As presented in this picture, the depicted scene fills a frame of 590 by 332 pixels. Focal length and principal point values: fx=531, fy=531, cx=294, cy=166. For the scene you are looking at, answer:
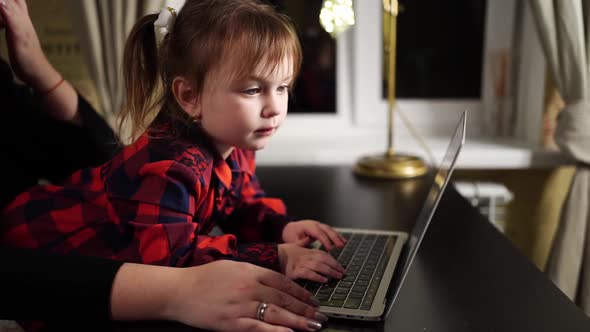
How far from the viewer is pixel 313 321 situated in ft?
2.12

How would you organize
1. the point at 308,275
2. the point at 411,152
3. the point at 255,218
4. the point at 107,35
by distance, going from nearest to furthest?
the point at 308,275
the point at 255,218
the point at 107,35
the point at 411,152

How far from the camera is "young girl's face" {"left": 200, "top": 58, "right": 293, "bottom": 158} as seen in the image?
0.84 m

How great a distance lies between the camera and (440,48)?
1.96m

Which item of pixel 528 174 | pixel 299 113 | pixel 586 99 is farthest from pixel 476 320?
pixel 299 113

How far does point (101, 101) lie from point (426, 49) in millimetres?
1157

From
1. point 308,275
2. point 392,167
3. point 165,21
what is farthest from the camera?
point 392,167

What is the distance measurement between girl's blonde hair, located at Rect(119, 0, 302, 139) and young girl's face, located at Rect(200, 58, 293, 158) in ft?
0.05

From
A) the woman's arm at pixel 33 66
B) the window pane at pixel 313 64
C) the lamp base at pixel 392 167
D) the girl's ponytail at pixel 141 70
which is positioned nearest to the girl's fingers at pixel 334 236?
the girl's ponytail at pixel 141 70

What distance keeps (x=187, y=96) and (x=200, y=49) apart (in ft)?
0.29

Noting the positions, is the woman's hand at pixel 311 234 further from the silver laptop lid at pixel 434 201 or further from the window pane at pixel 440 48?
the window pane at pixel 440 48

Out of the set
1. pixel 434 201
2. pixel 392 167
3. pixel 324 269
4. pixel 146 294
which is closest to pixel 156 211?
pixel 146 294

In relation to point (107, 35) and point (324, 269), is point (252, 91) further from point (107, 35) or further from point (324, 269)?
point (107, 35)

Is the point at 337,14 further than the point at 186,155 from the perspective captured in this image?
Yes

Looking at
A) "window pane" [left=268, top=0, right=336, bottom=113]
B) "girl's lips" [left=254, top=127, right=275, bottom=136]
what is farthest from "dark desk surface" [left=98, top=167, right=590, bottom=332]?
"window pane" [left=268, top=0, right=336, bottom=113]
